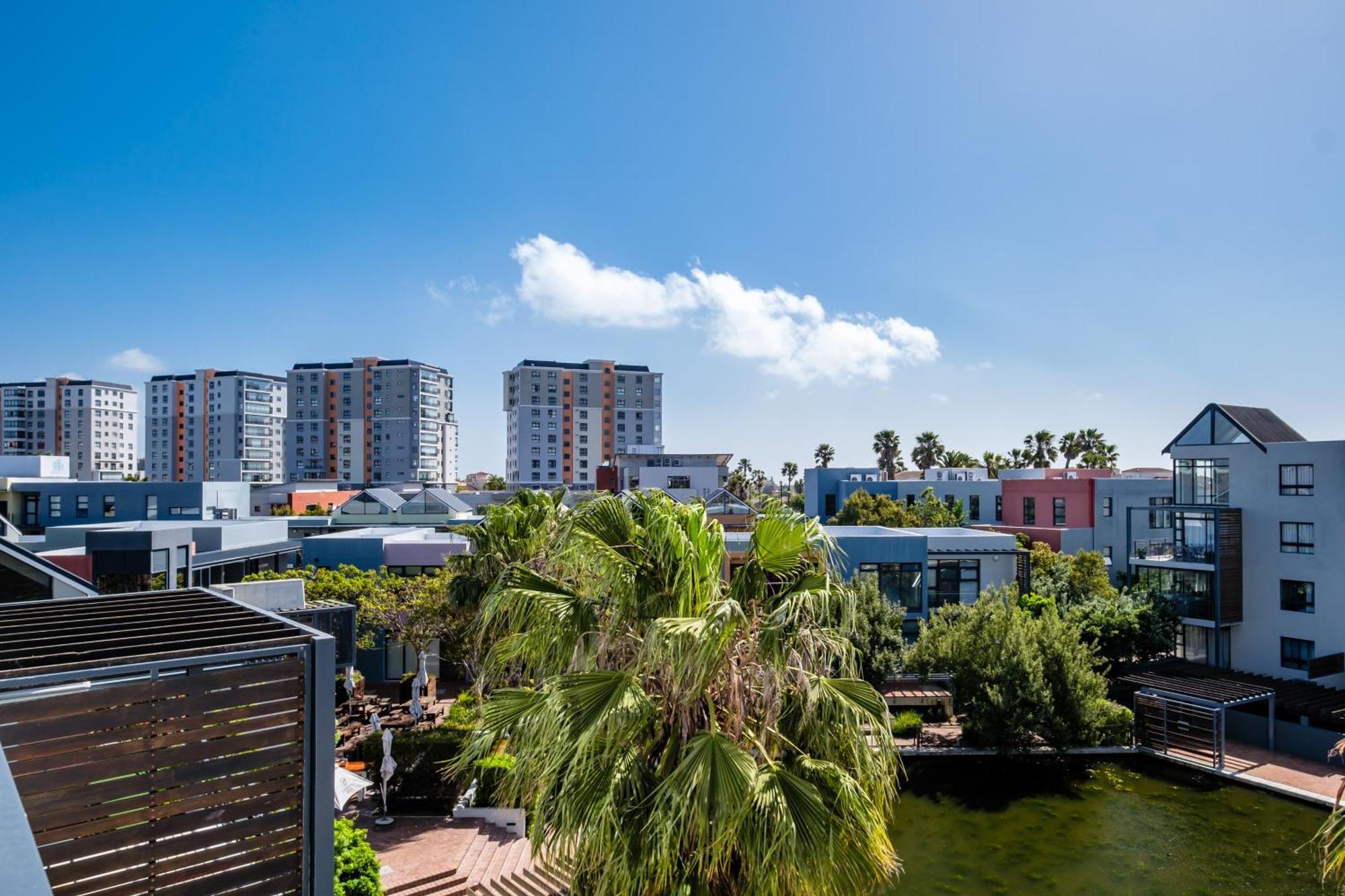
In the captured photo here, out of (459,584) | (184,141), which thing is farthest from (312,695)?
(184,141)

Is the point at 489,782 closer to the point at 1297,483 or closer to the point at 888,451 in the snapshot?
the point at 1297,483

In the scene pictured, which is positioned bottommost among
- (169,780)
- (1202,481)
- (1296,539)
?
(1296,539)

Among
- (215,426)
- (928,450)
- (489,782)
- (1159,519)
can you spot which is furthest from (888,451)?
(215,426)

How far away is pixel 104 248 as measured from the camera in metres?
19.7

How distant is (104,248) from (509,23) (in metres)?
12.4

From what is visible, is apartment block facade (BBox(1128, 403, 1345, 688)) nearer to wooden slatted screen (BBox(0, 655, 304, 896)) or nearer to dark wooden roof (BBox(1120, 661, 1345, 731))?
dark wooden roof (BBox(1120, 661, 1345, 731))

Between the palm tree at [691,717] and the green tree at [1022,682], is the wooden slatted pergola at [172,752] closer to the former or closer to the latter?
the palm tree at [691,717]

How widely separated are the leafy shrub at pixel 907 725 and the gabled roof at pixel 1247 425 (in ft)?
51.2

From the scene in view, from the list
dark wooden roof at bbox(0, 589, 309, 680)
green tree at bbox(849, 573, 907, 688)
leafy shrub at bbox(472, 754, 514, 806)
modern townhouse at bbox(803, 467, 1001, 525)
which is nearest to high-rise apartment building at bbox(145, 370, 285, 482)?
modern townhouse at bbox(803, 467, 1001, 525)

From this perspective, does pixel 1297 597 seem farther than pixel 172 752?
Yes

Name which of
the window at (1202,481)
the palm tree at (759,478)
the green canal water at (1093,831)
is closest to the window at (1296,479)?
the window at (1202,481)

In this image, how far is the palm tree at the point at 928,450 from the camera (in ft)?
253

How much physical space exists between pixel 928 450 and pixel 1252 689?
55.5 meters

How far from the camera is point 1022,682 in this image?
69.3ft
